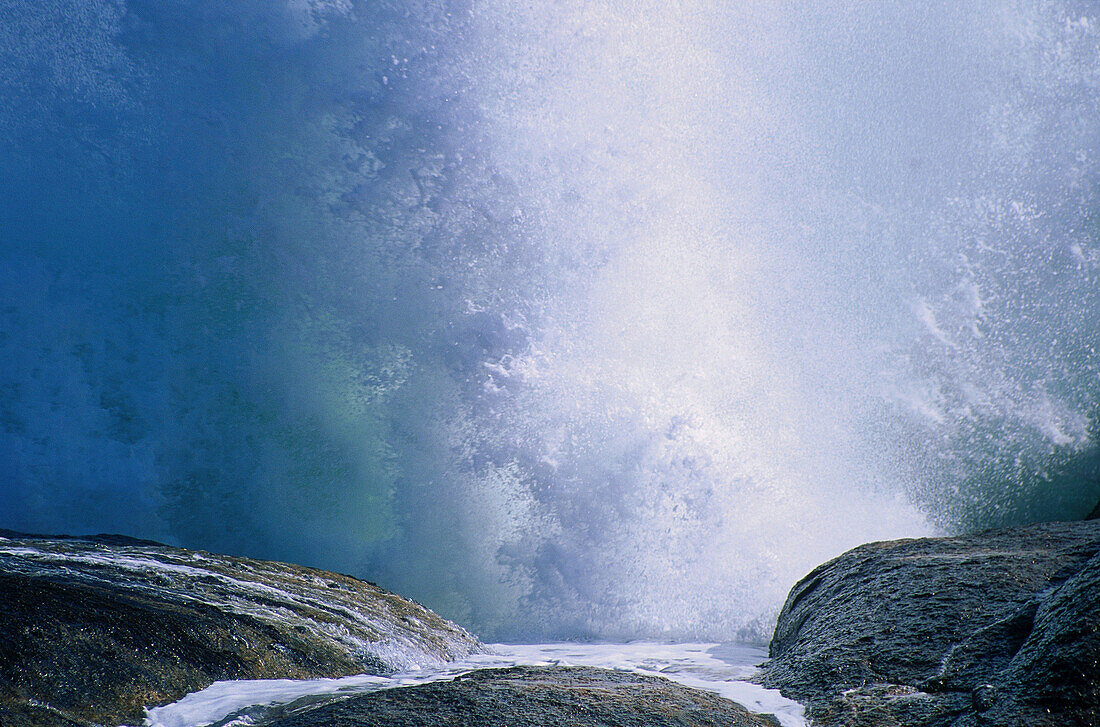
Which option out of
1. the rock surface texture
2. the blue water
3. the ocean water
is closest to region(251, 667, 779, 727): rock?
the ocean water

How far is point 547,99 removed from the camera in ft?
25.0

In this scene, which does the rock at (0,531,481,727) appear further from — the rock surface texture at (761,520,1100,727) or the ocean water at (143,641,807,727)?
the rock surface texture at (761,520,1100,727)

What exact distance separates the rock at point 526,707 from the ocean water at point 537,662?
0.50ft

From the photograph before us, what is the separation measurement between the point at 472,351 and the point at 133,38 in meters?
4.63

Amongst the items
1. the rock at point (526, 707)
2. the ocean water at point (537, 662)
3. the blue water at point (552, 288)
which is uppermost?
the blue water at point (552, 288)

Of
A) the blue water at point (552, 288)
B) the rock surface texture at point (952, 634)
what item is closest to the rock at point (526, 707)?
the rock surface texture at point (952, 634)

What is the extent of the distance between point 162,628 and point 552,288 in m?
5.10

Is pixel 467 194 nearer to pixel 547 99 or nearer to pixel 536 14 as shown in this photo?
pixel 547 99

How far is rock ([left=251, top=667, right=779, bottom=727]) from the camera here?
2152mm

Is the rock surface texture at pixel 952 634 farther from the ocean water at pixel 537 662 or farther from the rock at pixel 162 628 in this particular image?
the rock at pixel 162 628

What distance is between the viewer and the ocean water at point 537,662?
2418 millimetres

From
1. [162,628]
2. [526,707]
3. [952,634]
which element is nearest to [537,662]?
[526,707]

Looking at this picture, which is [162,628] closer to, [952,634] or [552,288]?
[952,634]

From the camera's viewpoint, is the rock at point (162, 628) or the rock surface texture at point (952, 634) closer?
the rock surface texture at point (952, 634)
